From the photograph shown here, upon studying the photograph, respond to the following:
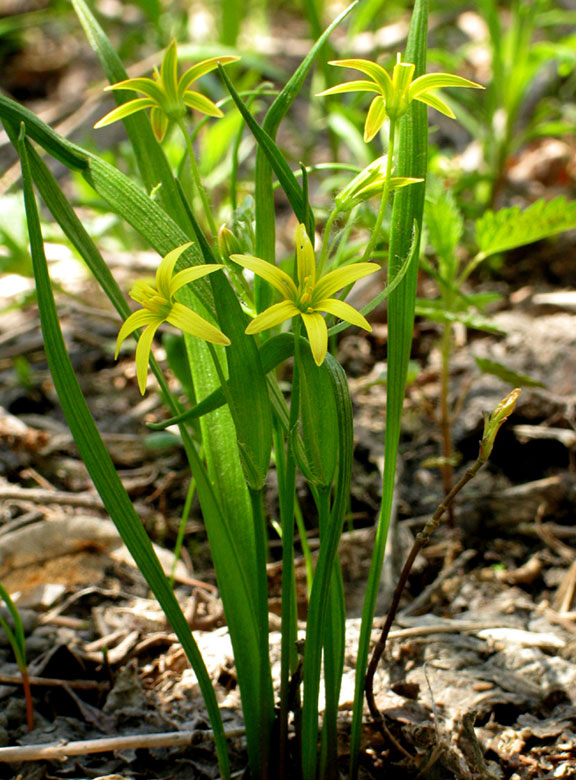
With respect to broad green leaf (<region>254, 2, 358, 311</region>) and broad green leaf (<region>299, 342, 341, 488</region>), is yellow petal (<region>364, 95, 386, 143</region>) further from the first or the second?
broad green leaf (<region>299, 342, 341, 488</region>)

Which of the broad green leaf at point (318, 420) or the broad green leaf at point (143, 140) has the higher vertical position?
the broad green leaf at point (143, 140)

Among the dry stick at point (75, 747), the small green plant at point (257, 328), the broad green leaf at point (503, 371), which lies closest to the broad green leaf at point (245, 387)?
the small green plant at point (257, 328)

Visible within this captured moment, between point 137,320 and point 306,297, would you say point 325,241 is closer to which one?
point 306,297

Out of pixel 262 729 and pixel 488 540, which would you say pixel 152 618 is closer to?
pixel 262 729

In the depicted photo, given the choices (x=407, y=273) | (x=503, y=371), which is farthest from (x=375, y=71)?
(x=503, y=371)

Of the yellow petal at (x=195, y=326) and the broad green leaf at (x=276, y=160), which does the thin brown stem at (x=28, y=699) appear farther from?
the broad green leaf at (x=276, y=160)
